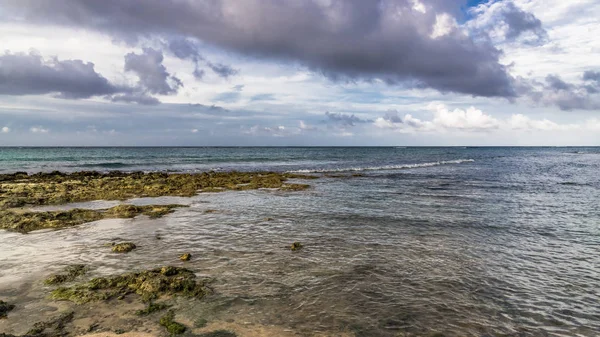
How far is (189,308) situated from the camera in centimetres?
727

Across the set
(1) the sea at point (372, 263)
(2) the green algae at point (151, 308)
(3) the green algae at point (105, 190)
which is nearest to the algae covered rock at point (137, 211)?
(1) the sea at point (372, 263)

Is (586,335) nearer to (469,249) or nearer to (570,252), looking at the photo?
(469,249)

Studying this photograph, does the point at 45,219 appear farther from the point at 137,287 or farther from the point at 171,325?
the point at 171,325

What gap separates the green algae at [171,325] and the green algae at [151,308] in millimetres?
377

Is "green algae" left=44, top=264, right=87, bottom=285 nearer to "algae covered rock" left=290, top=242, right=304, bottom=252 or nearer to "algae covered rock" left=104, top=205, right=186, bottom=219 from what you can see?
"algae covered rock" left=290, top=242, right=304, bottom=252

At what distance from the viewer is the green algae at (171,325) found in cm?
633

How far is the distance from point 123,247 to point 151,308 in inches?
191

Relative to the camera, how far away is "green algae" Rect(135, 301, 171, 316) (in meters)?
7.05

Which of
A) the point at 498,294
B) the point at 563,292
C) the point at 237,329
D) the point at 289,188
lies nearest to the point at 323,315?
the point at 237,329

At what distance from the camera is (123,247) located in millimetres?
11273

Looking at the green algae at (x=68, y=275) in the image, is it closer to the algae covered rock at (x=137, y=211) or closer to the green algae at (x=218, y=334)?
the green algae at (x=218, y=334)

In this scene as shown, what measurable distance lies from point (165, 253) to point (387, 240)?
7.74 meters

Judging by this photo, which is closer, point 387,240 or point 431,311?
point 431,311

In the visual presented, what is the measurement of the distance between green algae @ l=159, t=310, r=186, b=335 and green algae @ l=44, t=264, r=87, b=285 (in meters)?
3.66
